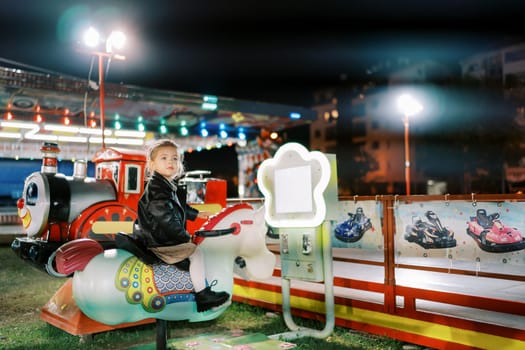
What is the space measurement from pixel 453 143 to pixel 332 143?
19.4 m

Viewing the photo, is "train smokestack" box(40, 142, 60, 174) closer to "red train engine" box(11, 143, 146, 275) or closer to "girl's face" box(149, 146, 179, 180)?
"red train engine" box(11, 143, 146, 275)

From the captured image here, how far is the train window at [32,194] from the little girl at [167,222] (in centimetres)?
260

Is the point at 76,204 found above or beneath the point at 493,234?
above

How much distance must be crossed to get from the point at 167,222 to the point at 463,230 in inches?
129

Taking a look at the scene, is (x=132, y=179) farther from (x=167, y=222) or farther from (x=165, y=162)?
(x=167, y=222)

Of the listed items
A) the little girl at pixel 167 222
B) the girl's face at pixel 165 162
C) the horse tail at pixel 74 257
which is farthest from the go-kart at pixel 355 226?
the horse tail at pixel 74 257

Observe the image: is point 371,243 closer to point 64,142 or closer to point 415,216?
point 415,216

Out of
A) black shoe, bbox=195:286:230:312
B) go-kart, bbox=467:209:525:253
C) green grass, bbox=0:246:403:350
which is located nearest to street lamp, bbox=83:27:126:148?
green grass, bbox=0:246:403:350

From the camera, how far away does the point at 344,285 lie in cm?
532

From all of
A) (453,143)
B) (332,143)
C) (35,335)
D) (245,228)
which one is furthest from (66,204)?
(332,143)

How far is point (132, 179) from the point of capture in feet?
21.2

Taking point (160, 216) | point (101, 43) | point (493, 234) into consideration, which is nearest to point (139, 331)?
point (160, 216)

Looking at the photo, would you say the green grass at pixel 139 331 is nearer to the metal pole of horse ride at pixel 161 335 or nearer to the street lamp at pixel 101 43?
the metal pole of horse ride at pixel 161 335

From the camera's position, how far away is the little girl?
3.59 meters
